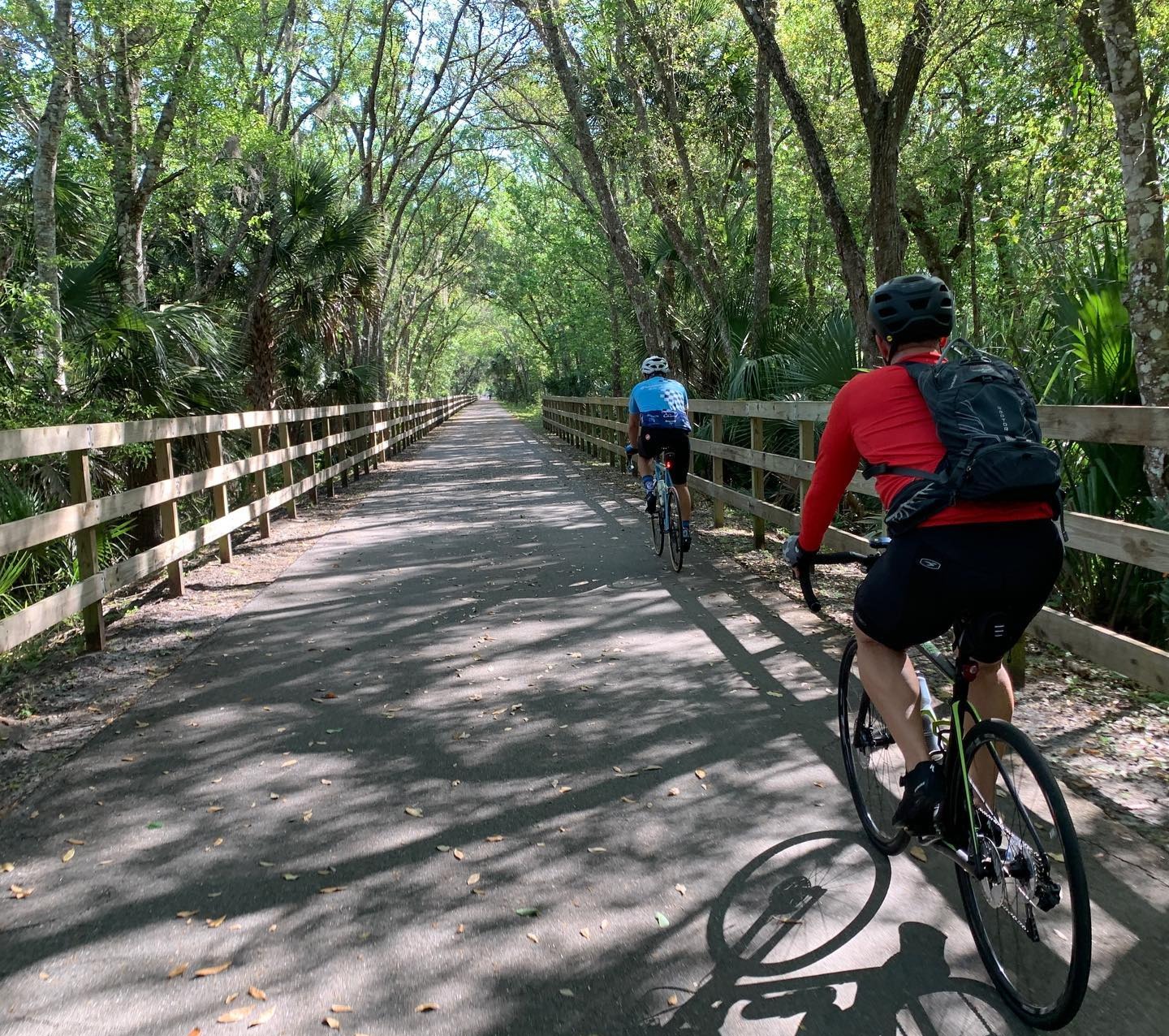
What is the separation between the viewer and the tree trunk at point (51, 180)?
854cm

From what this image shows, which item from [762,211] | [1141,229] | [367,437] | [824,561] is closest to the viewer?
[824,561]

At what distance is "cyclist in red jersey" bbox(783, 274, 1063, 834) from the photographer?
2553 mm

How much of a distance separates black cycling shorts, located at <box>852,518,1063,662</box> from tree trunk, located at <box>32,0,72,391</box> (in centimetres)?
806

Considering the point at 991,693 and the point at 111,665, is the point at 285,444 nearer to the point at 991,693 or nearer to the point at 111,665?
the point at 111,665

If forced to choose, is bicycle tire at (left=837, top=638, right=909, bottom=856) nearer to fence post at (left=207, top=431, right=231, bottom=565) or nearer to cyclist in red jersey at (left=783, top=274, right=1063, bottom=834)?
cyclist in red jersey at (left=783, top=274, right=1063, bottom=834)

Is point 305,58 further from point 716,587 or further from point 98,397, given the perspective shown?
point 716,587

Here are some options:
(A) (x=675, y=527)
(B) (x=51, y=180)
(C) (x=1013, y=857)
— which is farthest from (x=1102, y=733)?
(B) (x=51, y=180)

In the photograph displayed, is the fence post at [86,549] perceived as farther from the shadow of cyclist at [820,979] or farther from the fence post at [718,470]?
the fence post at [718,470]

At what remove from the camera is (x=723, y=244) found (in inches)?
771

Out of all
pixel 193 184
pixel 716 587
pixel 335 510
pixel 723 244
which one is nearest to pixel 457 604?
pixel 716 587

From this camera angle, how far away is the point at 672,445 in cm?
876

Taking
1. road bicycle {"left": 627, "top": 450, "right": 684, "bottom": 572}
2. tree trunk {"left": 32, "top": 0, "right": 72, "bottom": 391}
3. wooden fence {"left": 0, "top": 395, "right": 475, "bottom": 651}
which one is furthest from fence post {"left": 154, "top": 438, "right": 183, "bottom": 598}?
road bicycle {"left": 627, "top": 450, "right": 684, "bottom": 572}

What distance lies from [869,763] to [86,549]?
182 inches

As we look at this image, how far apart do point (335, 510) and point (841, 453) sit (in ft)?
36.6
